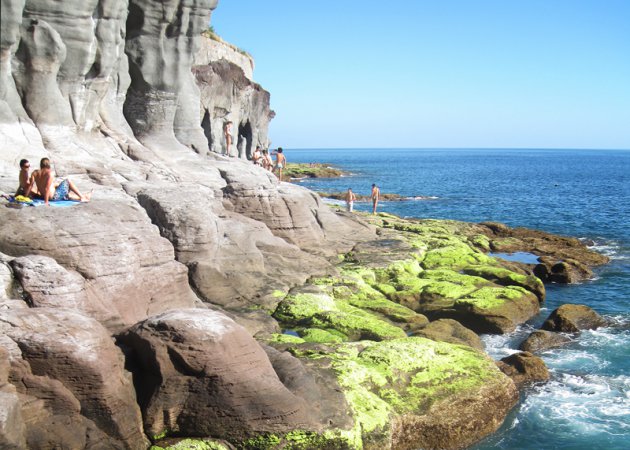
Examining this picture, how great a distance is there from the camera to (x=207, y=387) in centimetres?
1337

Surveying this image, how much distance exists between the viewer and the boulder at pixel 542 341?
70.6ft

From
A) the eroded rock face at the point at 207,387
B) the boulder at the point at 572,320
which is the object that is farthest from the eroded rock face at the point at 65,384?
the boulder at the point at 572,320

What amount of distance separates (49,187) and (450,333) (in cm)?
1316

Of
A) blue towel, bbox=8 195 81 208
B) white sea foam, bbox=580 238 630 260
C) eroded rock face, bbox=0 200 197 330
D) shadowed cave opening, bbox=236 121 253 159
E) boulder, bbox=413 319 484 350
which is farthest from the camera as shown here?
shadowed cave opening, bbox=236 121 253 159

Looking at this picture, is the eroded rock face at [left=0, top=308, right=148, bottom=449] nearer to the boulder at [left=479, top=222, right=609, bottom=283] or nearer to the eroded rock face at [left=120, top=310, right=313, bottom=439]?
the eroded rock face at [left=120, top=310, right=313, bottom=439]

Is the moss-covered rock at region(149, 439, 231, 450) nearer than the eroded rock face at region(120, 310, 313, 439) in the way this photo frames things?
Yes

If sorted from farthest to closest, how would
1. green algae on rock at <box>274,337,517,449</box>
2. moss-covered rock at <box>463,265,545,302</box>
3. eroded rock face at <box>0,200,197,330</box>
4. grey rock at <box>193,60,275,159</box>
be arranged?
grey rock at <box>193,60,275,159</box> → moss-covered rock at <box>463,265,545,302</box> → eroded rock face at <box>0,200,197,330</box> → green algae on rock at <box>274,337,517,449</box>

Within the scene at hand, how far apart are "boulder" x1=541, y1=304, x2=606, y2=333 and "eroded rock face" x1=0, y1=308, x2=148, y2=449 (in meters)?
16.2

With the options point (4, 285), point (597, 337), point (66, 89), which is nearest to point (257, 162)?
point (66, 89)

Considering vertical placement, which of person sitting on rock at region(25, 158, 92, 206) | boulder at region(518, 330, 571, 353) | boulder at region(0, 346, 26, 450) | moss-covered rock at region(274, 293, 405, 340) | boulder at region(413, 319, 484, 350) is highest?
person sitting on rock at region(25, 158, 92, 206)

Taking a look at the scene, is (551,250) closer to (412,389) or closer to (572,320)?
(572,320)

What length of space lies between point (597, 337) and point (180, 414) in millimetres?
16109

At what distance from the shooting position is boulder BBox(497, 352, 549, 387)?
60.8 ft

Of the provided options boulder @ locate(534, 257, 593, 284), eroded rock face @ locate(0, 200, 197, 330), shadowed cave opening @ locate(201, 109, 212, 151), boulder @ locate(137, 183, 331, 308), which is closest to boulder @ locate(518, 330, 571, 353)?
boulder @ locate(137, 183, 331, 308)
